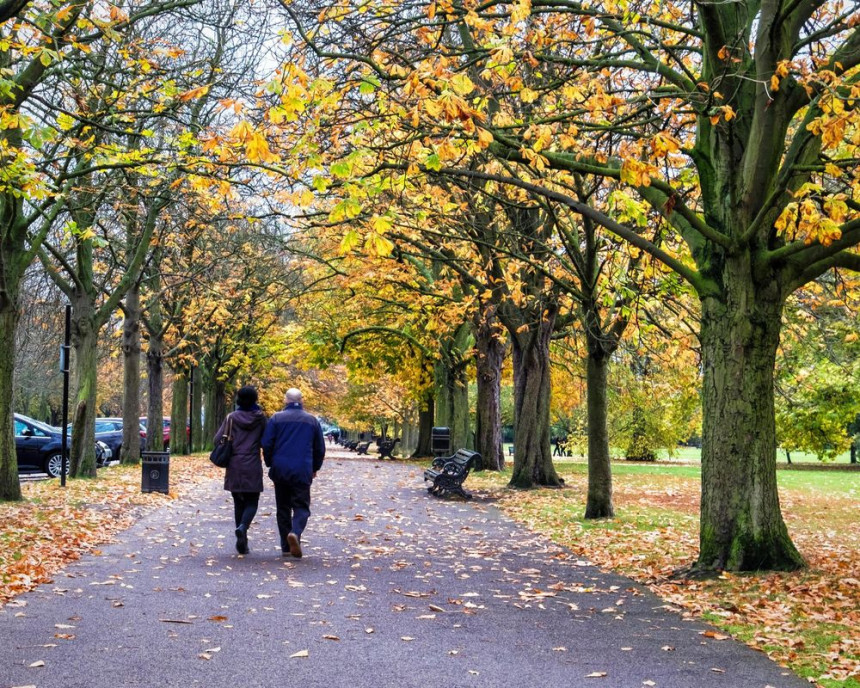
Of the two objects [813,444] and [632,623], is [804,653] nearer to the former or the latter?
[632,623]

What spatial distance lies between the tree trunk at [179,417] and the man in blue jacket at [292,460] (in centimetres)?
2666

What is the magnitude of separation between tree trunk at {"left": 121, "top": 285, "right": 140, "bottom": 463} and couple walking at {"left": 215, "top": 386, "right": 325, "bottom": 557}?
1677 centimetres

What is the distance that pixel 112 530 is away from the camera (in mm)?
12977

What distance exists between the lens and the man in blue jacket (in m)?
10.7

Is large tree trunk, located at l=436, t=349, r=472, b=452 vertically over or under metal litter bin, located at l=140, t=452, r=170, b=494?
over

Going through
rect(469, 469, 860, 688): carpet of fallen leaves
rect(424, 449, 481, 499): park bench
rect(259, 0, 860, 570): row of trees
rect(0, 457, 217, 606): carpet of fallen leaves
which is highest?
rect(259, 0, 860, 570): row of trees

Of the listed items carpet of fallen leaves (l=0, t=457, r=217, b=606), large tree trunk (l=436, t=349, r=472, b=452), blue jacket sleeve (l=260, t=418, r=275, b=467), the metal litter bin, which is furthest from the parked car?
blue jacket sleeve (l=260, t=418, r=275, b=467)

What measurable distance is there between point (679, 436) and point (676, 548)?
122 feet

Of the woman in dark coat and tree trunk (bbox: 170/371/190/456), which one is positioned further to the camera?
tree trunk (bbox: 170/371/190/456)

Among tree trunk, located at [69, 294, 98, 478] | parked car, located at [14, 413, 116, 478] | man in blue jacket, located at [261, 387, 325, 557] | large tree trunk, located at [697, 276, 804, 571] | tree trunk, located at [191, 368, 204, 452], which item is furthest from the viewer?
tree trunk, located at [191, 368, 204, 452]

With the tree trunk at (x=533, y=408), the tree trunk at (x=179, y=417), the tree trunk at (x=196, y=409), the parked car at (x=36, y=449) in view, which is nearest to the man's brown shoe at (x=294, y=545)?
the tree trunk at (x=533, y=408)

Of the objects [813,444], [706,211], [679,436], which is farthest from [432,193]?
[679,436]

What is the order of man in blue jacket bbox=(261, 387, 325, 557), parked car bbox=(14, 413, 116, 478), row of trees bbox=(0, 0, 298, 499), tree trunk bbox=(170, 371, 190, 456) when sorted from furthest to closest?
tree trunk bbox=(170, 371, 190, 456), parked car bbox=(14, 413, 116, 478), row of trees bbox=(0, 0, 298, 499), man in blue jacket bbox=(261, 387, 325, 557)

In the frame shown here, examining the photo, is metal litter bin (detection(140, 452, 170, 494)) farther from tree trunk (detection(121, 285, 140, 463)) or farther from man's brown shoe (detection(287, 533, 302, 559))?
man's brown shoe (detection(287, 533, 302, 559))
